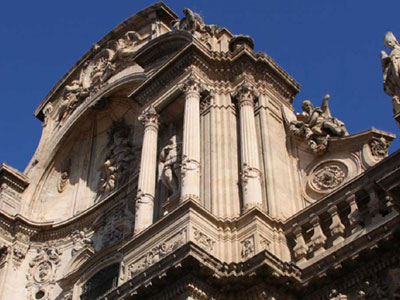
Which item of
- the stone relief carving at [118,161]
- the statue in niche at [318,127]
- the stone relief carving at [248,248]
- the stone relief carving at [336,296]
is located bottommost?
the stone relief carving at [336,296]

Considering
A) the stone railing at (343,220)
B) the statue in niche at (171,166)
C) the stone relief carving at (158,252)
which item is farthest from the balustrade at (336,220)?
the statue in niche at (171,166)

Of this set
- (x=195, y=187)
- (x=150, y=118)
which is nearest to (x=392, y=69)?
(x=195, y=187)

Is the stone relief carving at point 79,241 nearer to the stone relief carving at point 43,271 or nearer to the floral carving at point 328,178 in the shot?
the stone relief carving at point 43,271

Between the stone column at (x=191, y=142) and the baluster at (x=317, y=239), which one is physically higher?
the stone column at (x=191, y=142)

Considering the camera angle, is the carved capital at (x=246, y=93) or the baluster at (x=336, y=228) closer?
the baluster at (x=336, y=228)

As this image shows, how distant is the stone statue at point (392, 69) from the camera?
12680 millimetres

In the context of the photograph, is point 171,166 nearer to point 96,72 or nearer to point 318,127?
point 318,127

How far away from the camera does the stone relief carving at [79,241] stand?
64.9 feet

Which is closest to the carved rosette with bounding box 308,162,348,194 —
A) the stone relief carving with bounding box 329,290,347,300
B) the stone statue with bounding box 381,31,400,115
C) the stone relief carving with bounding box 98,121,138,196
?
the stone statue with bounding box 381,31,400,115

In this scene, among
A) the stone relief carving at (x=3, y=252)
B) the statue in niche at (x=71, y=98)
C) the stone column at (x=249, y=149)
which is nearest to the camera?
the stone column at (x=249, y=149)

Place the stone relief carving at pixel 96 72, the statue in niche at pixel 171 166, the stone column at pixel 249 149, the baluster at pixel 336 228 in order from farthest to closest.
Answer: the stone relief carving at pixel 96 72, the statue in niche at pixel 171 166, the stone column at pixel 249 149, the baluster at pixel 336 228

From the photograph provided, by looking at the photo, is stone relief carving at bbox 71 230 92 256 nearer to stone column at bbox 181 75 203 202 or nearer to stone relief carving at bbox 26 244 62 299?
stone relief carving at bbox 26 244 62 299

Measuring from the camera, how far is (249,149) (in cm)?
1492

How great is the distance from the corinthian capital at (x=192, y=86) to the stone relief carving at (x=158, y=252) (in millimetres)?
4551
